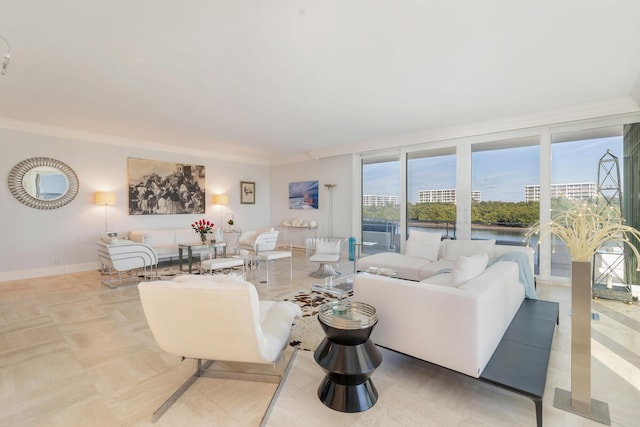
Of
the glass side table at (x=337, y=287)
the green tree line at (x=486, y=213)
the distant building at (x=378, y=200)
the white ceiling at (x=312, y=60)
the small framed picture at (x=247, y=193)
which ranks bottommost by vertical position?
the glass side table at (x=337, y=287)

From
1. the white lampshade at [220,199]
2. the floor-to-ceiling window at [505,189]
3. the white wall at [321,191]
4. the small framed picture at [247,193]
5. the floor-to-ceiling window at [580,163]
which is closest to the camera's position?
the floor-to-ceiling window at [580,163]

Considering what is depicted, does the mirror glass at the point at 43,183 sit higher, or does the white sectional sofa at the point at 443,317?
the mirror glass at the point at 43,183

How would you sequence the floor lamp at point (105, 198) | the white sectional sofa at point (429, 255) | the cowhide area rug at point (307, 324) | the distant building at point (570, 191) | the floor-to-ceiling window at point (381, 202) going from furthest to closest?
the floor-to-ceiling window at point (381, 202)
the floor lamp at point (105, 198)
the distant building at point (570, 191)
the white sectional sofa at point (429, 255)
the cowhide area rug at point (307, 324)

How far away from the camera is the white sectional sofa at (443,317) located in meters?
1.89

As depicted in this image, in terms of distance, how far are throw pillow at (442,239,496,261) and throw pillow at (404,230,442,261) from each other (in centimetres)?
13

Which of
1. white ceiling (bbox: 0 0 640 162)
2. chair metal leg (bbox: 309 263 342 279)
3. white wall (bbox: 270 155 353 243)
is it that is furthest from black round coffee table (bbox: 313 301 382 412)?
white wall (bbox: 270 155 353 243)

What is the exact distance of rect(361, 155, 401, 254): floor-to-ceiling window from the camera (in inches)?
269

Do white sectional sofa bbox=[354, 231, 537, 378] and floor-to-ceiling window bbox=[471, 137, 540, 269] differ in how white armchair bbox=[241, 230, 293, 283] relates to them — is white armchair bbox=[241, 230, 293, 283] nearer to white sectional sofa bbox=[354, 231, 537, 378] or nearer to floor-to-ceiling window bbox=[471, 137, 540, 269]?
white sectional sofa bbox=[354, 231, 537, 378]

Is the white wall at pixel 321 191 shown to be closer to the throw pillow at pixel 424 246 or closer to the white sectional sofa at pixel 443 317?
the throw pillow at pixel 424 246

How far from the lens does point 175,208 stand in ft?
24.1

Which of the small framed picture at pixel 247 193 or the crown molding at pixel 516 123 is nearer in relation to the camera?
the crown molding at pixel 516 123

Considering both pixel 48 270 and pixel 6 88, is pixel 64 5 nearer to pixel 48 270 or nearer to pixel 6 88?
pixel 6 88

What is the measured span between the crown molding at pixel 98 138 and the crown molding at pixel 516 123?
381cm

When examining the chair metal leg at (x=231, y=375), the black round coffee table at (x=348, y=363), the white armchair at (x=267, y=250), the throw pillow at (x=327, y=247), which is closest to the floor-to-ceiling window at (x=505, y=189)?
the throw pillow at (x=327, y=247)
